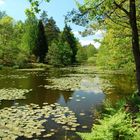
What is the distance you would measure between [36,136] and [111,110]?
380 cm

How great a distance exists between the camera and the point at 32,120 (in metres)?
13.7

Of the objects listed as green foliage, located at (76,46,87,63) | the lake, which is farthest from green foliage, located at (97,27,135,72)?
green foliage, located at (76,46,87,63)

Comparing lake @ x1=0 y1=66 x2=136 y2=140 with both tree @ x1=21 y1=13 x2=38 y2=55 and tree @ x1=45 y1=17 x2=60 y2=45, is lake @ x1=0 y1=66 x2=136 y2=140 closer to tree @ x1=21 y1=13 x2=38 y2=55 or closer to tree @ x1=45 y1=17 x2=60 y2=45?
tree @ x1=21 y1=13 x2=38 y2=55

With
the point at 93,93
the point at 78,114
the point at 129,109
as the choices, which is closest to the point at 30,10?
the point at 129,109

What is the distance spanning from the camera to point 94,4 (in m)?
13.1

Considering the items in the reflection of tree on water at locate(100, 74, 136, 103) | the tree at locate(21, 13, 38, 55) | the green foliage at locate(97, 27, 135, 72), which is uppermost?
the tree at locate(21, 13, 38, 55)

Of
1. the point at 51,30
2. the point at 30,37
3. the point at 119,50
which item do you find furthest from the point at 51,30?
the point at 119,50

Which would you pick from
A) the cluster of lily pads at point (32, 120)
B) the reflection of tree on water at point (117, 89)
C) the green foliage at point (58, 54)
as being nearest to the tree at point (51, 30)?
the green foliage at point (58, 54)

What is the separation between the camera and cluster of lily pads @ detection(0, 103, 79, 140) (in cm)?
1166

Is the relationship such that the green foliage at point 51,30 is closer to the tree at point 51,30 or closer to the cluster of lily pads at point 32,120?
the tree at point 51,30

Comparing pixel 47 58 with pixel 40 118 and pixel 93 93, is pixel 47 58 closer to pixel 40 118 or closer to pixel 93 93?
pixel 93 93

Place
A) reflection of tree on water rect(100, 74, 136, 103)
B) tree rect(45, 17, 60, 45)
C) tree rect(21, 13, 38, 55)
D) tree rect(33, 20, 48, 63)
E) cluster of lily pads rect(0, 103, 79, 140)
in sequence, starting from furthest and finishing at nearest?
tree rect(45, 17, 60, 45)
tree rect(21, 13, 38, 55)
tree rect(33, 20, 48, 63)
reflection of tree on water rect(100, 74, 136, 103)
cluster of lily pads rect(0, 103, 79, 140)

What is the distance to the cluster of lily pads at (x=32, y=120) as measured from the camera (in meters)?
11.7

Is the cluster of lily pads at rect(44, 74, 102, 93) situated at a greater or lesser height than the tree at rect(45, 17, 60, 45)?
lesser
